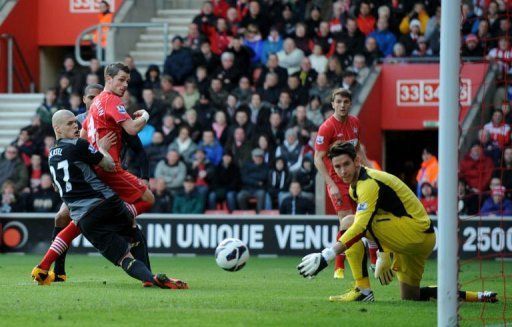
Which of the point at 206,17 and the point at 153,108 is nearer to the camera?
the point at 153,108

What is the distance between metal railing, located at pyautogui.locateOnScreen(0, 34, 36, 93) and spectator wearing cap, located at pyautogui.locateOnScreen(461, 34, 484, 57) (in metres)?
10.2

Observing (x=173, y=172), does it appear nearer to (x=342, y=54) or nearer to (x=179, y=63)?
(x=179, y=63)

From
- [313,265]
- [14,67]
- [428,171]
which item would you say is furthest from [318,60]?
[313,265]

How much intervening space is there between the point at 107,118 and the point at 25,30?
633 inches

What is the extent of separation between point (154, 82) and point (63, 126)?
11822 mm

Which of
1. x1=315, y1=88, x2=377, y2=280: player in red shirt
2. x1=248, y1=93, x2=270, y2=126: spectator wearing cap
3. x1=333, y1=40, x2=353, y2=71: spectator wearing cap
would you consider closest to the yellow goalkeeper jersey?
x1=315, y1=88, x2=377, y2=280: player in red shirt

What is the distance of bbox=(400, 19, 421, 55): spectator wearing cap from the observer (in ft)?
Result: 73.9

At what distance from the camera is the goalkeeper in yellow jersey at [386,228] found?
10.0 metres

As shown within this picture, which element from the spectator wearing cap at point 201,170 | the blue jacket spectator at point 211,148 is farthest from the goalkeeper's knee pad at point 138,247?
the blue jacket spectator at point 211,148

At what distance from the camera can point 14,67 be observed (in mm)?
27297

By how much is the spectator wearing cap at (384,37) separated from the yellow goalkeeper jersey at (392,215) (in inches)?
499

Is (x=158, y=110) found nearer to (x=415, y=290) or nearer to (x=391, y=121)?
(x=391, y=121)

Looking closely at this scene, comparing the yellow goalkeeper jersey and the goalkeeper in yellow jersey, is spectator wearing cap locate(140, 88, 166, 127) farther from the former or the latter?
the yellow goalkeeper jersey

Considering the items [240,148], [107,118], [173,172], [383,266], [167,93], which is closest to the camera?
[383,266]
